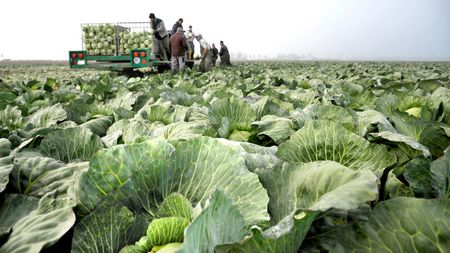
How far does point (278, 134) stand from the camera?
2127mm

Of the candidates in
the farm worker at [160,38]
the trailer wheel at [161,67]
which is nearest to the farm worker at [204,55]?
the trailer wheel at [161,67]

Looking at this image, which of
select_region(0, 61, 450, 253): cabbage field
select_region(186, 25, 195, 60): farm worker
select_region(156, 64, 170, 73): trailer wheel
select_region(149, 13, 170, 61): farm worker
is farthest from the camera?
select_region(186, 25, 195, 60): farm worker

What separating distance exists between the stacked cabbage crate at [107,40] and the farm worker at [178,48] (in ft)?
6.11

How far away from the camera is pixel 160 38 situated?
45.8 feet

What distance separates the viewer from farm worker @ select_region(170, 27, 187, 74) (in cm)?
→ 1252

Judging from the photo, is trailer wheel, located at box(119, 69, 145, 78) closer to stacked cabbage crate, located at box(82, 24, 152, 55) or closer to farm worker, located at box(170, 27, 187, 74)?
stacked cabbage crate, located at box(82, 24, 152, 55)

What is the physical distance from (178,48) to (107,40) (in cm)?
330

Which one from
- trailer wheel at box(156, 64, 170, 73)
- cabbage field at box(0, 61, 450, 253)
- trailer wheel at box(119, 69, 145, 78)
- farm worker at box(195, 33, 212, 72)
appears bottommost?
cabbage field at box(0, 61, 450, 253)

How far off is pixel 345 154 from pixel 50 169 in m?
1.12

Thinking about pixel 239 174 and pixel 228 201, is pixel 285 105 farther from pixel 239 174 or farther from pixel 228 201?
pixel 228 201

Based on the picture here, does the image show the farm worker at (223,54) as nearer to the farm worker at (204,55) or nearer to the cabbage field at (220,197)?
the farm worker at (204,55)

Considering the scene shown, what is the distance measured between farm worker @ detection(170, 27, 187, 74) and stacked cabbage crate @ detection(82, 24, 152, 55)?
186 centimetres

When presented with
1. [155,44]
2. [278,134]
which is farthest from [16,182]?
[155,44]

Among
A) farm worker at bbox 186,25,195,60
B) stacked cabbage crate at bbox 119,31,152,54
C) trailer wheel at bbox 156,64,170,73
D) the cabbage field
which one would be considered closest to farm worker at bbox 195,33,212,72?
farm worker at bbox 186,25,195,60
